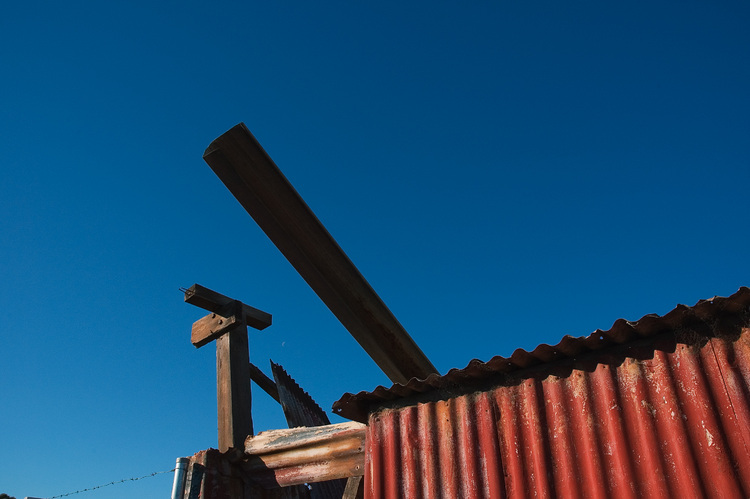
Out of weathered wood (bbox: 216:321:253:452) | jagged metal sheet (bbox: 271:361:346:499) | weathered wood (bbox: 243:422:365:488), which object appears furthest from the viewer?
jagged metal sheet (bbox: 271:361:346:499)

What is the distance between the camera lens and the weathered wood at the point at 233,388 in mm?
5742

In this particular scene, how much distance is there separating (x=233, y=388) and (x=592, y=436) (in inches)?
147

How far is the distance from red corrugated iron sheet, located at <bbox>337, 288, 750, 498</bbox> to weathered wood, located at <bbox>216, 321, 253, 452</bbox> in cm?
162

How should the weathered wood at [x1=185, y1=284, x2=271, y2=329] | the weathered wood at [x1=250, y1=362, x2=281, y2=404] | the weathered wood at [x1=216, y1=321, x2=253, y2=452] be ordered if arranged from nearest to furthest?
the weathered wood at [x1=216, y1=321, x2=253, y2=452], the weathered wood at [x1=185, y1=284, x2=271, y2=329], the weathered wood at [x1=250, y1=362, x2=281, y2=404]

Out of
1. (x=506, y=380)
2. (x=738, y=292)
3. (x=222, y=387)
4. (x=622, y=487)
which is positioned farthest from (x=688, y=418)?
(x=222, y=387)

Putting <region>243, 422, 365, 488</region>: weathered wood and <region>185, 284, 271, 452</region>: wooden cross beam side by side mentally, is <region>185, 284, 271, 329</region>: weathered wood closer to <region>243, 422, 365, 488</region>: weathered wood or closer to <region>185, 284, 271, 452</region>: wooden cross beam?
<region>185, 284, 271, 452</region>: wooden cross beam

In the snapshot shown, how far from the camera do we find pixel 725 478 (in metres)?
3.22

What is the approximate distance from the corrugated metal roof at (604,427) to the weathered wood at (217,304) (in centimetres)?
261

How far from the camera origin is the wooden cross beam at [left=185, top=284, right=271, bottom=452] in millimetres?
5805

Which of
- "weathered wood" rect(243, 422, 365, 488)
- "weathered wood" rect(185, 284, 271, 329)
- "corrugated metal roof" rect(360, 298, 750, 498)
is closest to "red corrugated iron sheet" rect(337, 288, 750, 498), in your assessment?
"corrugated metal roof" rect(360, 298, 750, 498)

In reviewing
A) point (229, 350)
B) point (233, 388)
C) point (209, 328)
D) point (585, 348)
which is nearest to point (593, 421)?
point (585, 348)

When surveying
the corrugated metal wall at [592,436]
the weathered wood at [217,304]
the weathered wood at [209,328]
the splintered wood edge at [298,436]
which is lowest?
the corrugated metal wall at [592,436]

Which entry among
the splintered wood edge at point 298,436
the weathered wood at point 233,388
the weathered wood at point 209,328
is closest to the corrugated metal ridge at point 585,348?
the splintered wood edge at point 298,436

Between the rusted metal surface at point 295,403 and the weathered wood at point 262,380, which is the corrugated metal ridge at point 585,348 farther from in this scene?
the weathered wood at point 262,380
